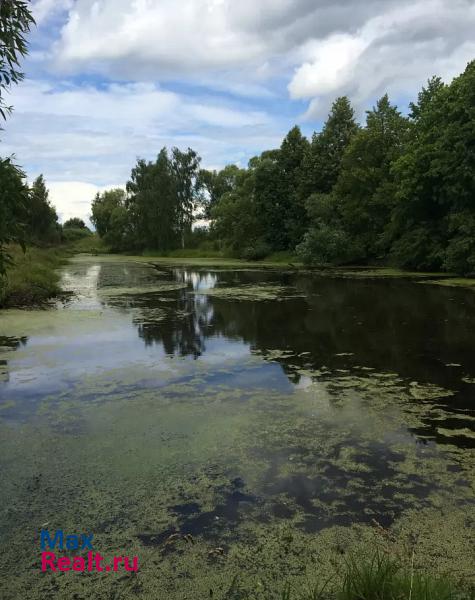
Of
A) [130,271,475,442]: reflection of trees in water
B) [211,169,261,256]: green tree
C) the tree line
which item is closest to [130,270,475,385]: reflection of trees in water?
[130,271,475,442]: reflection of trees in water

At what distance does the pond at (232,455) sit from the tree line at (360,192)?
51.6 feet

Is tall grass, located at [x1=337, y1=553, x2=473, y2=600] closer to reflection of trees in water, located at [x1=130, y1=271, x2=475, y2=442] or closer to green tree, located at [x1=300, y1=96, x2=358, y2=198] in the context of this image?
reflection of trees in water, located at [x1=130, y1=271, x2=475, y2=442]

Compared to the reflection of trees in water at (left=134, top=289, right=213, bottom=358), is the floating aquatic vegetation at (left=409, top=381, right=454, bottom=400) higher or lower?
higher

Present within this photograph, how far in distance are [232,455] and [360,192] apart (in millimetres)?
30476

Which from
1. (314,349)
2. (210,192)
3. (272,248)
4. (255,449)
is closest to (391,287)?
(314,349)

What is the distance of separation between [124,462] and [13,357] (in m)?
4.58

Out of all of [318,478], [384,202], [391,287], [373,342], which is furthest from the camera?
[384,202]

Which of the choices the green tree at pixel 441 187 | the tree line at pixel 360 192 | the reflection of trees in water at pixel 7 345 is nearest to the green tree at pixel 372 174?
the tree line at pixel 360 192

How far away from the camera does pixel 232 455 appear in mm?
4160

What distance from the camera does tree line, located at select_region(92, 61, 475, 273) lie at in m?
22.2

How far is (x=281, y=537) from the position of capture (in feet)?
9.73

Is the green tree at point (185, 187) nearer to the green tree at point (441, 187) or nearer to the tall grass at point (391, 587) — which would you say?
the green tree at point (441, 187)

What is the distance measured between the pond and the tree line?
1574 centimetres

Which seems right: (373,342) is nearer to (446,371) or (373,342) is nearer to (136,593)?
(446,371)
